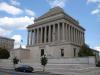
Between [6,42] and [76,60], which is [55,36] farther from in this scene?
[6,42]

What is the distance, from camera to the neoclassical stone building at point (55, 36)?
8044 cm

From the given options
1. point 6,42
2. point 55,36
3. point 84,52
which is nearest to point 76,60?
point 84,52

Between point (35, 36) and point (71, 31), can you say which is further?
point (35, 36)

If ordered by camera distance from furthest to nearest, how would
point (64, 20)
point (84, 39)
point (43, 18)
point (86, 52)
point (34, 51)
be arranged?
point (84, 39) < point (43, 18) < point (34, 51) < point (64, 20) < point (86, 52)

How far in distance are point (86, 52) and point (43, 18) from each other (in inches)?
1185

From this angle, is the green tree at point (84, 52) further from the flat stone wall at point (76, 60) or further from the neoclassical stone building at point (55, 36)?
the flat stone wall at point (76, 60)

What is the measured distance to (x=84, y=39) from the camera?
106 meters

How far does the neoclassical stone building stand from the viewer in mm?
80438

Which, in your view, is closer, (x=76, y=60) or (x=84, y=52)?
(x=76, y=60)

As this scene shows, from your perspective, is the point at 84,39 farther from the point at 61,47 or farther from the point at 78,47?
the point at 61,47

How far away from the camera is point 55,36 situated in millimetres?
89500

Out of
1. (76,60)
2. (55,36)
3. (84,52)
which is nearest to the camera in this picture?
(76,60)

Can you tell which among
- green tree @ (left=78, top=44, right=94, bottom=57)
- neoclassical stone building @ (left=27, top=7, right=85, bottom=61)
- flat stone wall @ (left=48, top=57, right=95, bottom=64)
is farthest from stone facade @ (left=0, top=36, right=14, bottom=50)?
flat stone wall @ (left=48, top=57, right=95, bottom=64)

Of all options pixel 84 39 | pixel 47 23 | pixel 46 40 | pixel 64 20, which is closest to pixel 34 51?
pixel 46 40
